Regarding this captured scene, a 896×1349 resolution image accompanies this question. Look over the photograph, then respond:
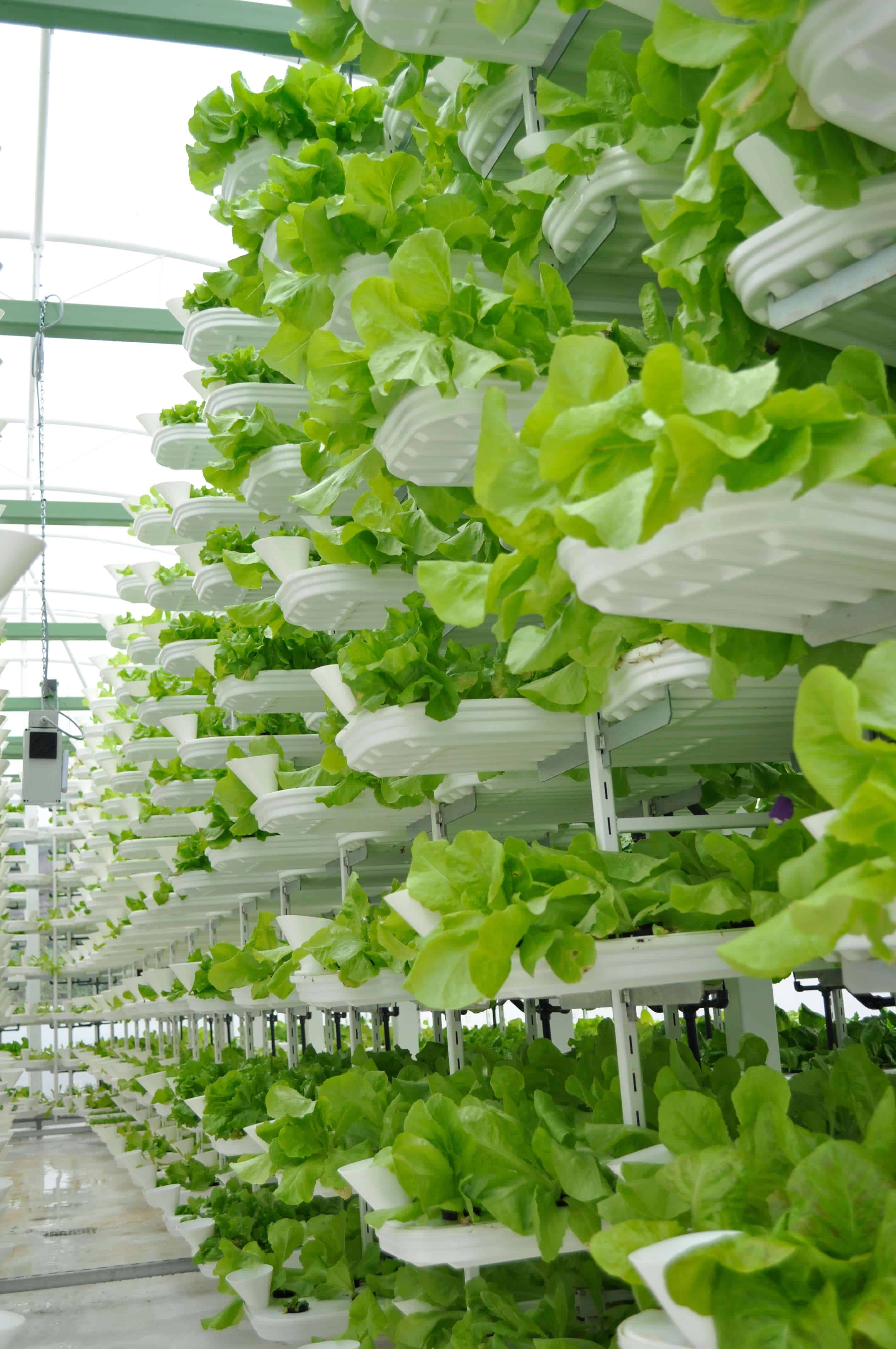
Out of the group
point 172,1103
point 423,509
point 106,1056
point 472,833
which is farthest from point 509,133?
point 106,1056

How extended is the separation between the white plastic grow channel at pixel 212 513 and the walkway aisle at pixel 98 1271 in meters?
2.82

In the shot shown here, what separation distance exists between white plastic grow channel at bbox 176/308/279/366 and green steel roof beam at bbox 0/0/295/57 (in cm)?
80

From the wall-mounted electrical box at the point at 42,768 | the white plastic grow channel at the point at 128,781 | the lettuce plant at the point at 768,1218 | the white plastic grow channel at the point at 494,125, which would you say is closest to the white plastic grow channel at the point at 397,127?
the white plastic grow channel at the point at 494,125

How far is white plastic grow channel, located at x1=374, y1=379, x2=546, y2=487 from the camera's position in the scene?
1.82 m

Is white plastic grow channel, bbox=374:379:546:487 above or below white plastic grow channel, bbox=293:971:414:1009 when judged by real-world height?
above

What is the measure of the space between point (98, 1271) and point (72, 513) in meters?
5.49

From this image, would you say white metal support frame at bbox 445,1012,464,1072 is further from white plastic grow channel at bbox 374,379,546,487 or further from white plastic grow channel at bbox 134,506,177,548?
white plastic grow channel at bbox 134,506,177,548

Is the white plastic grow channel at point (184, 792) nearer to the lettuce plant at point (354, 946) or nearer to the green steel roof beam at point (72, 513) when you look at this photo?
the lettuce plant at point (354, 946)

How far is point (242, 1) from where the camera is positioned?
400 centimetres

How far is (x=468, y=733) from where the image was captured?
7.68 ft

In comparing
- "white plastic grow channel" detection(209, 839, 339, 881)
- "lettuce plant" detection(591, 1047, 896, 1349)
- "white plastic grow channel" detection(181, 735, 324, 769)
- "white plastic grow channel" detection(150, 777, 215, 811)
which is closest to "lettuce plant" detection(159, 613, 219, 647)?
"white plastic grow channel" detection(181, 735, 324, 769)

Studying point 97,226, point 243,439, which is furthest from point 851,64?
point 97,226

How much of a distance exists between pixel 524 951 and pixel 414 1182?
649 millimetres

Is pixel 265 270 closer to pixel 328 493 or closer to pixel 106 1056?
pixel 328 493
